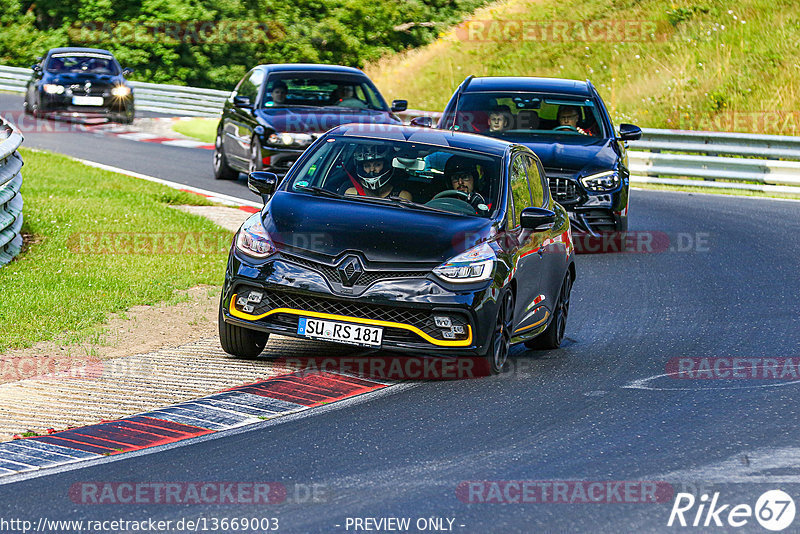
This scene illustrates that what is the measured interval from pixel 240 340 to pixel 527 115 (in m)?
7.63

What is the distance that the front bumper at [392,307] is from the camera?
8.38m

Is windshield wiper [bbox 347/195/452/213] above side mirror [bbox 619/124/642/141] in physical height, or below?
above

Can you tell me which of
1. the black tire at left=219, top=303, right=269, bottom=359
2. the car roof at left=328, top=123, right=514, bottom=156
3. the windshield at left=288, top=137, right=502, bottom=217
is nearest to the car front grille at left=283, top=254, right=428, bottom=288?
the black tire at left=219, top=303, right=269, bottom=359

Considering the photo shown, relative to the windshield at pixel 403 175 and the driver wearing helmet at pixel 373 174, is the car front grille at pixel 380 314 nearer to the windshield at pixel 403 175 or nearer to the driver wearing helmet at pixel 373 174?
the windshield at pixel 403 175

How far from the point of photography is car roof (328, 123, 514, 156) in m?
9.85

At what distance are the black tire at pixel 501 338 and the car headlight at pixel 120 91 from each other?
23.2m

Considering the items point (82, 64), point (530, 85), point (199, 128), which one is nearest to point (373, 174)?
point (530, 85)

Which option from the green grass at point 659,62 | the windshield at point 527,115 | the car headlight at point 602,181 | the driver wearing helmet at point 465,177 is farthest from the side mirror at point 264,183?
the green grass at point 659,62

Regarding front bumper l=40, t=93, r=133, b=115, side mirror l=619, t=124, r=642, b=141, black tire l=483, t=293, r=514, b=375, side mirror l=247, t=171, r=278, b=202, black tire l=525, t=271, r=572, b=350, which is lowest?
front bumper l=40, t=93, r=133, b=115

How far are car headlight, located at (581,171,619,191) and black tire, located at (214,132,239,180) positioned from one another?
7.76 m

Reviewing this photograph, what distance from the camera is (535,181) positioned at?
10539mm

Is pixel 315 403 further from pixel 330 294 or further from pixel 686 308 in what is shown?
pixel 686 308

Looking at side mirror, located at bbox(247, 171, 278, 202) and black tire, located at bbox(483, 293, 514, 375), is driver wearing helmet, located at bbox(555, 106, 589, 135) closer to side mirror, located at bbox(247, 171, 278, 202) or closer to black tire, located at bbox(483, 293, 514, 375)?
side mirror, located at bbox(247, 171, 278, 202)

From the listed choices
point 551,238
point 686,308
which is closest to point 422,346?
point 551,238
